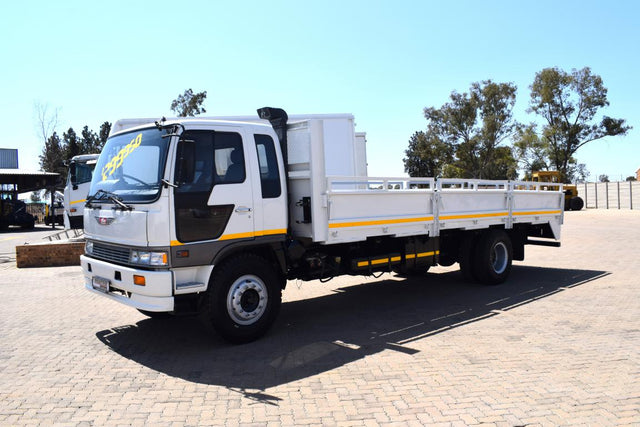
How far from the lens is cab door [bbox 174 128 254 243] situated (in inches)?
209

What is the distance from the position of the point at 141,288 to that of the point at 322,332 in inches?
93.9

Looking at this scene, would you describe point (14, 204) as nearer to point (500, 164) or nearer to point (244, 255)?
point (244, 255)

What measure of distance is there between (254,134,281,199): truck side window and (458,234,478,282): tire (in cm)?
445

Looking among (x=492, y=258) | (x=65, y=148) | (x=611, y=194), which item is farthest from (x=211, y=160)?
(x=65, y=148)

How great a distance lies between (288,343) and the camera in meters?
5.89

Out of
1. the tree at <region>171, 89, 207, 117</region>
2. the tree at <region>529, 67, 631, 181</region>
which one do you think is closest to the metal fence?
the tree at <region>529, 67, 631, 181</region>

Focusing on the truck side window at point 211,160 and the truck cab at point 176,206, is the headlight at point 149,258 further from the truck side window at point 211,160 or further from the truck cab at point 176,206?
the truck side window at point 211,160

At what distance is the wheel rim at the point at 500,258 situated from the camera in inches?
372

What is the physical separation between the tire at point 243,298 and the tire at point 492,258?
460 centimetres

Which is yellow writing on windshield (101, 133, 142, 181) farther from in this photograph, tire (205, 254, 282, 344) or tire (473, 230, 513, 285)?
tire (473, 230, 513, 285)

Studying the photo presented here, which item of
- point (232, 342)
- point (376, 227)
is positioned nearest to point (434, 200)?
point (376, 227)

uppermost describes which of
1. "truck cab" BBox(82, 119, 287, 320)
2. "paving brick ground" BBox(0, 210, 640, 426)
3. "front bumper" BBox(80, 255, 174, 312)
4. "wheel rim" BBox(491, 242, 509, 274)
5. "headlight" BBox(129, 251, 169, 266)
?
"truck cab" BBox(82, 119, 287, 320)

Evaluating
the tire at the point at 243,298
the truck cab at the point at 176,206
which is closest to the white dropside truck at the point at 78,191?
the truck cab at the point at 176,206

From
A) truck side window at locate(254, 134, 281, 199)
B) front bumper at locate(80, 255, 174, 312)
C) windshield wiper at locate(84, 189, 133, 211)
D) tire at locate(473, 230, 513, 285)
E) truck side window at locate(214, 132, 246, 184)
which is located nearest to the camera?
front bumper at locate(80, 255, 174, 312)
